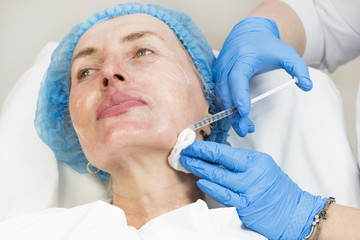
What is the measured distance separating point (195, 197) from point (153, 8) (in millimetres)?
707

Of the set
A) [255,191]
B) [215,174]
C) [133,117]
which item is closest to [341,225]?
[255,191]

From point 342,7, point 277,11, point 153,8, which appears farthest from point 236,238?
point 342,7

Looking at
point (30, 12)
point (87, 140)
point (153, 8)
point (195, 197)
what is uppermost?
point (153, 8)

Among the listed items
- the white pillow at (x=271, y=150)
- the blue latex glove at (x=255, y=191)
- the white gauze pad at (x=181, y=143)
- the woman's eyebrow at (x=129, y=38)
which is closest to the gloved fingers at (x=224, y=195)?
the blue latex glove at (x=255, y=191)

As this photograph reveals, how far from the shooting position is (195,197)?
145cm

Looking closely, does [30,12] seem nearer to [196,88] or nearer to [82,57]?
[82,57]

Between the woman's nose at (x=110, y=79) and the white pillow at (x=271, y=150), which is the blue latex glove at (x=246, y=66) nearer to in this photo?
the white pillow at (x=271, y=150)

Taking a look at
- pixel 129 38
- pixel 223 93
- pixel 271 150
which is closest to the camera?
pixel 129 38

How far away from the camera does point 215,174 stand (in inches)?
51.1

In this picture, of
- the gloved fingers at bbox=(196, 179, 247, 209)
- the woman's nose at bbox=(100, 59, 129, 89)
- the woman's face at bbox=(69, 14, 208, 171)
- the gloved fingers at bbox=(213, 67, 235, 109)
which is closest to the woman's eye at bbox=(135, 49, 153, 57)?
the woman's face at bbox=(69, 14, 208, 171)

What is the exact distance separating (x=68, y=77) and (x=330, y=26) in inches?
46.6

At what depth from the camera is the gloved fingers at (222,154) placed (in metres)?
1.29

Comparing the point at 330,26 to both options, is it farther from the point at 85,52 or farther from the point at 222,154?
the point at 85,52

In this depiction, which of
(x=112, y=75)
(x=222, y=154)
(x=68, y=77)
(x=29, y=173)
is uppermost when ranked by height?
(x=112, y=75)
